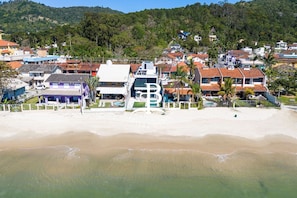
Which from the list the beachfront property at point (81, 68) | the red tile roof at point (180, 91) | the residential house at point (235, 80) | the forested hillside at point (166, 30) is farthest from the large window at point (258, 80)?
the forested hillside at point (166, 30)

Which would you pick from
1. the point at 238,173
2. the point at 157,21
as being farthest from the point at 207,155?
the point at 157,21

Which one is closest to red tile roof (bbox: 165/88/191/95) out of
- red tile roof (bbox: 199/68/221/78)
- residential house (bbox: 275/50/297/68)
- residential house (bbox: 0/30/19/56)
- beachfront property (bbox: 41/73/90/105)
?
red tile roof (bbox: 199/68/221/78)

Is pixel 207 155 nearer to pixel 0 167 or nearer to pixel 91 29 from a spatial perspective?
pixel 0 167

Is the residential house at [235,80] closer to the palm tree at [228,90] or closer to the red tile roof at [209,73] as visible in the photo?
the red tile roof at [209,73]

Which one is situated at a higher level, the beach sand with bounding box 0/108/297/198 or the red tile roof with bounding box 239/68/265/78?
the red tile roof with bounding box 239/68/265/78

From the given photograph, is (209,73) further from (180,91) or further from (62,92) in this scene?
(62,92)

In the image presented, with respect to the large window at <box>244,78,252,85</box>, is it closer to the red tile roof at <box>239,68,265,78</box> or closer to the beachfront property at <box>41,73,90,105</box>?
the red tile roof at <box>239,68,265,78</box>
